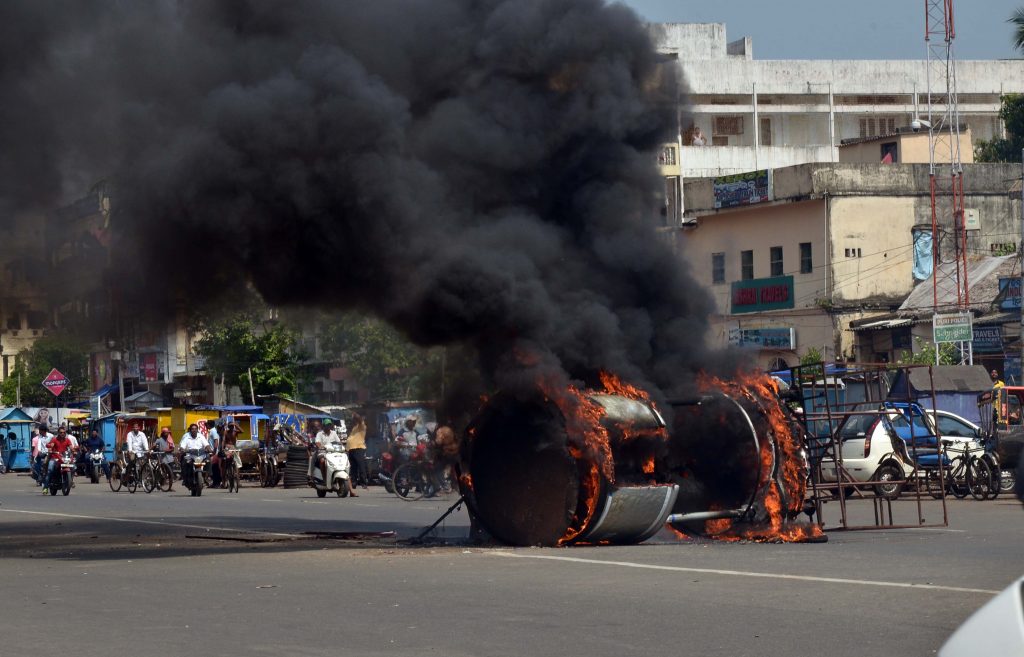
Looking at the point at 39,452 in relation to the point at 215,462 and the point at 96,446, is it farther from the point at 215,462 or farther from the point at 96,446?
the point at 215,462

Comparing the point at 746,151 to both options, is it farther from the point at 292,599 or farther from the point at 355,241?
the point at 292,599

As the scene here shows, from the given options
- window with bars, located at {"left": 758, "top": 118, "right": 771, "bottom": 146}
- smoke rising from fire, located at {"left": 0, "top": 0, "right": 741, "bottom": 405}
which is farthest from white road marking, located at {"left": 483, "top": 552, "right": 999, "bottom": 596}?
window with bars, located at {"left": 758, "top": 118, "right": 771, "bottom": 146}

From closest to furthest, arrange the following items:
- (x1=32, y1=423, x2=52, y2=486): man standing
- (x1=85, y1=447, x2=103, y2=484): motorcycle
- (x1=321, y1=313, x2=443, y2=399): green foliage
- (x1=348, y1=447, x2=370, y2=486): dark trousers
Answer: (x1=321, y1=313, x2=443, y2=399): green foliage
(x1=348, y1=447, x2=370, y2=486): dark trousers
(x1=32, y1=423, x2=52, y2=486): man standing
(x1=85, y1=447, x2=103, y2=484): motorcycle

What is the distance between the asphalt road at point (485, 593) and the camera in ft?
30.6

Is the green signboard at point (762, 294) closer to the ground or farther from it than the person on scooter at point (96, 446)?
farther from it

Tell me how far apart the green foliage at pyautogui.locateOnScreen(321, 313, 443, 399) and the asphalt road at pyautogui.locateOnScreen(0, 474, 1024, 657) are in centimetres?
206

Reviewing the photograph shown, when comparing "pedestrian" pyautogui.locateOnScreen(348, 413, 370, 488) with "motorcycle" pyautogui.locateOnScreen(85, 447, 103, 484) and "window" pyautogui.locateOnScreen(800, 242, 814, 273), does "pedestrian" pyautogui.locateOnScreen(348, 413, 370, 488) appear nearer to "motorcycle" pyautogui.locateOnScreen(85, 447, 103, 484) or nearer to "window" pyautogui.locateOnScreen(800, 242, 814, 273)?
"motorcycle" pyautogui.locateOnScreen(85, 447, 103, 484)

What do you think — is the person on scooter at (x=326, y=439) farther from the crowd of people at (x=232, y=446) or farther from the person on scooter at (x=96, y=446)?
the person on scooter at (x=96, y=446)

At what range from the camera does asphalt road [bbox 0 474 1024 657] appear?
30.6ft

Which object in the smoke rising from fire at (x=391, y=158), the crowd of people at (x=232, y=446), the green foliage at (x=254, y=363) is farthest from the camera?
the green foliage at (x=254, y=363)

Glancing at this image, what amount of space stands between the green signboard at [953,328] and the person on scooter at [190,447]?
17.0 meters

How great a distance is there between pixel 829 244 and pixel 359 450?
22.3m

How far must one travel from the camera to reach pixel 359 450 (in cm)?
3319

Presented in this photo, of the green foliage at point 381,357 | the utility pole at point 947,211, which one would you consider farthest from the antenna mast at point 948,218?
the green foliage at point 381,357
